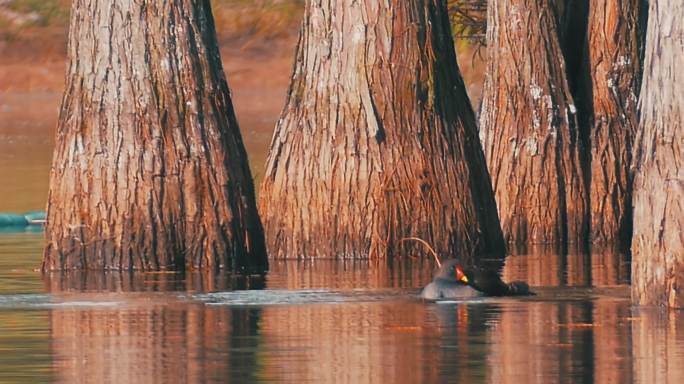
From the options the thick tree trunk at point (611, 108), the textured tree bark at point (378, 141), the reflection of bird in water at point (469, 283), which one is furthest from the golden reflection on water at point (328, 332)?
the thick tree trunk at point (611, 108)

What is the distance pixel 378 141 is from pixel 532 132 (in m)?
4.78

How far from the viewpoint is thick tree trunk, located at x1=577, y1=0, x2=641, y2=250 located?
1225 inches

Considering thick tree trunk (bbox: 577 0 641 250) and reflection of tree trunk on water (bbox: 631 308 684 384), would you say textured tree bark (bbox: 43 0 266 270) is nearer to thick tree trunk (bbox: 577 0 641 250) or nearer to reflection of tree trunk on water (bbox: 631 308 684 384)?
reflection of tree trunk on water (bbox: 631 308 684 384)

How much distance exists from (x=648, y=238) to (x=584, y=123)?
11.0 meters

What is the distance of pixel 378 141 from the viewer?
26422 mm

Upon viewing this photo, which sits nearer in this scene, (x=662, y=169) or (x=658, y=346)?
(x=658, y=346)

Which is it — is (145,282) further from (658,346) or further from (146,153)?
(658,346)

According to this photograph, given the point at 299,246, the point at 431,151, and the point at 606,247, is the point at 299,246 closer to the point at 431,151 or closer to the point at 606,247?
the point at 431,151

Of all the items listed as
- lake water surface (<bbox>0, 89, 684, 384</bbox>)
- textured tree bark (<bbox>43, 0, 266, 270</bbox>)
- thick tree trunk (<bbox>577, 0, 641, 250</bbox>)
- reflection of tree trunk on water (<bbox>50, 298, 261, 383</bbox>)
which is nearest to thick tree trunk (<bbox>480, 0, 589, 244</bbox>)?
thick tree trunk (<bbox>577, 0, 641, 250</bbox>)

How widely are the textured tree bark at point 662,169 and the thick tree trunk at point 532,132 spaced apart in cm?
1028

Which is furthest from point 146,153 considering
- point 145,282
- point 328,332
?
point 328,332

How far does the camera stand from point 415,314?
20.7 metres

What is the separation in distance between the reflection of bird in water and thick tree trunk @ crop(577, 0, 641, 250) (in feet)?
29.4

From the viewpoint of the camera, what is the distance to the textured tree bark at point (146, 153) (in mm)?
25000
